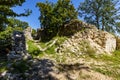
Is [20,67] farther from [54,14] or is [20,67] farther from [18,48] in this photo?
[54,14]

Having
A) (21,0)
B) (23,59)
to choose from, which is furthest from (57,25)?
(23,59)

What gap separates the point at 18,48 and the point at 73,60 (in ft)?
17.8

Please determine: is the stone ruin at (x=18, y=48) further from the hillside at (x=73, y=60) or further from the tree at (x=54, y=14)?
the tree at (x=54, y=14)

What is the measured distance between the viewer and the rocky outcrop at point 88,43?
20.5 meters

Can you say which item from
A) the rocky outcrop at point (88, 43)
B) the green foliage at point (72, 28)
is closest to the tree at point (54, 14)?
the green foliage at point (72, 28)

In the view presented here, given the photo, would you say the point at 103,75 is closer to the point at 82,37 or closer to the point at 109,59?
the point at 109,59

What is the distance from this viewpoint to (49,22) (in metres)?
28.5

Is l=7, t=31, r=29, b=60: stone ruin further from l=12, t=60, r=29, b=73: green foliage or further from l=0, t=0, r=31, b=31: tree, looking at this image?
l=0, t=0, r=31, b=31: tree

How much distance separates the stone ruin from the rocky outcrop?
574 cm

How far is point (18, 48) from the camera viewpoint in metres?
14.8

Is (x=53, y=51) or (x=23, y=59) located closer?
(x=23, y=59)

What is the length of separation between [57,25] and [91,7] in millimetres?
12852

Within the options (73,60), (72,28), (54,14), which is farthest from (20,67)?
(54,14)

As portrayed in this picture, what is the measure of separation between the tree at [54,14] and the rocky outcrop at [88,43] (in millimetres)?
5557
